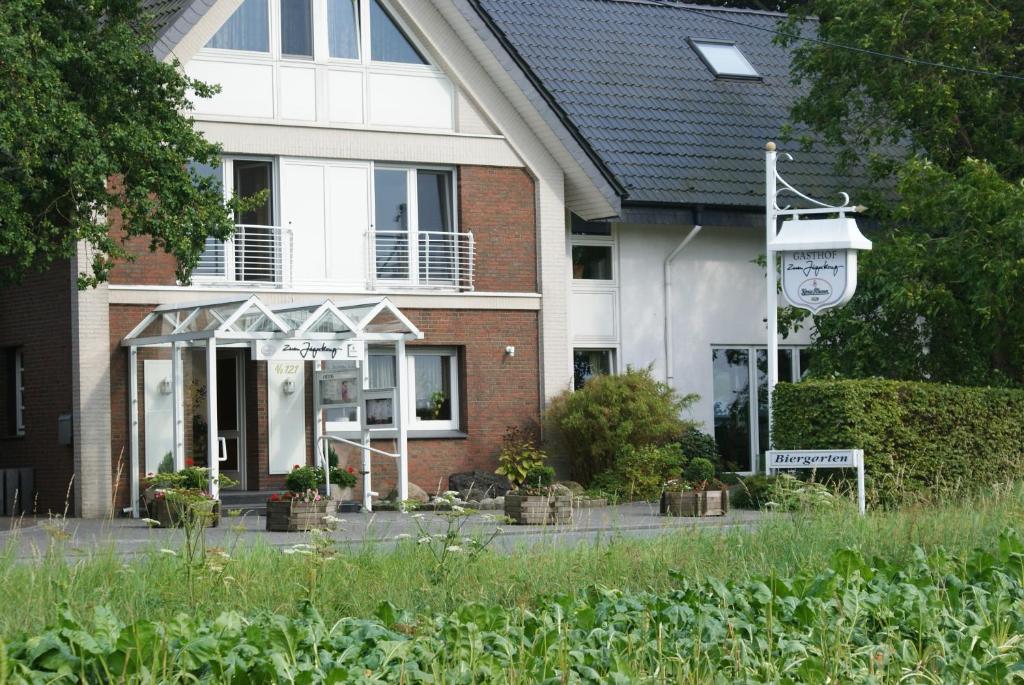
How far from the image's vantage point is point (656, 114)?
29484 mm

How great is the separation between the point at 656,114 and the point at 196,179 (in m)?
11.8

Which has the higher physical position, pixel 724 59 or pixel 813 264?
pixel 724 59

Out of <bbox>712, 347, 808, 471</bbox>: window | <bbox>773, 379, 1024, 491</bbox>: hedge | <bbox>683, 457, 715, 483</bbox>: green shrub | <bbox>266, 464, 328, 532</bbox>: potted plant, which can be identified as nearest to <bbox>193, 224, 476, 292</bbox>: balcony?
<bbox>683, 457, 715, 483</bbox>: green shrub

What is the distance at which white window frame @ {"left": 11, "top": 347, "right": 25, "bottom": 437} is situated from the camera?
81.9 ft

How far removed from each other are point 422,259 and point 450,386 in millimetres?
2161

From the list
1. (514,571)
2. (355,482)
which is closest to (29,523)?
(355,482)

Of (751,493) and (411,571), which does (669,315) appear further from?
(411,571)

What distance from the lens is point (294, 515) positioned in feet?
62.2

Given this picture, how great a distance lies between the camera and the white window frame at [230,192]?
940 inches

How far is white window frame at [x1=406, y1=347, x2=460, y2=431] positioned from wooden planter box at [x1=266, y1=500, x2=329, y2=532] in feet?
21.7

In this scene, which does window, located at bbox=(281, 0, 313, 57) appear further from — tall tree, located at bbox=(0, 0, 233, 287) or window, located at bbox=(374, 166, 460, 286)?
tall tree, located at bbox=(0, 0, 233, 287)

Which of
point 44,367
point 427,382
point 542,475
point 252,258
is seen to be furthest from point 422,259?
point 44,367

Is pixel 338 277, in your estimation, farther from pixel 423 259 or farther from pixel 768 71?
pixel 768 71

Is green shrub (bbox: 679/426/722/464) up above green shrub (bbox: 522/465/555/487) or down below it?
above
